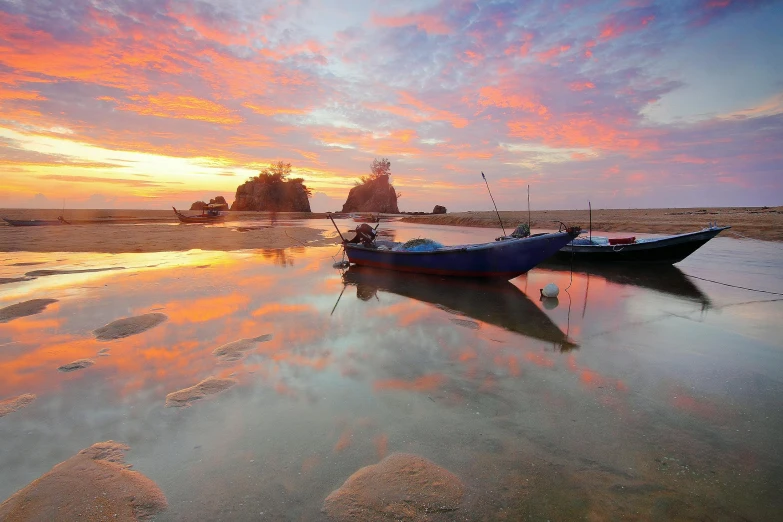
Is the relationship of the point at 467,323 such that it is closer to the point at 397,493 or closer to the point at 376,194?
the point at 397,493

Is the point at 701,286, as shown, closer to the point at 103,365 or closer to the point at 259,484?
the point at 259,484

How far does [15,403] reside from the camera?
19.1 feet

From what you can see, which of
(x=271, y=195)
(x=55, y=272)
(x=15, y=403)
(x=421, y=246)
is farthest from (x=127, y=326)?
(x=271, y=195)

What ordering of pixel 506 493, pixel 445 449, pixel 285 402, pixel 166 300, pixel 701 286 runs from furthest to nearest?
pixel 701 286 < pixel 166 300 < pixel 285 402 < pixel 445 449 < pixel 506 493

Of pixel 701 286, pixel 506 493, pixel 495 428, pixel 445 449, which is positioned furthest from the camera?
pixel 701 286

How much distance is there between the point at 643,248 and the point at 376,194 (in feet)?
337

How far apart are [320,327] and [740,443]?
8.58 metres

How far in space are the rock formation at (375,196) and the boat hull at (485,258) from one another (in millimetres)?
101270

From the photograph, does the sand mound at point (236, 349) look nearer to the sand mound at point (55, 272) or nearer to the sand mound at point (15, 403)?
the sand mound at point (15, 403)

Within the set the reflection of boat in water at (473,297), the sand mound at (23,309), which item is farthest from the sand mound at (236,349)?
the sand mound at (23,309)

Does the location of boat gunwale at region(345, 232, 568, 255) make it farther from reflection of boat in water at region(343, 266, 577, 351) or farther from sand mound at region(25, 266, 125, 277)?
sand mound at region(25, 266, 125, 277)

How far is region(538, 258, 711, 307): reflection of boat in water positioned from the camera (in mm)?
14062

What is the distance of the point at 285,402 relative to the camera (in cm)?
597

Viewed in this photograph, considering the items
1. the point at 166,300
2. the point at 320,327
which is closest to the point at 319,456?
the point at 320,327
